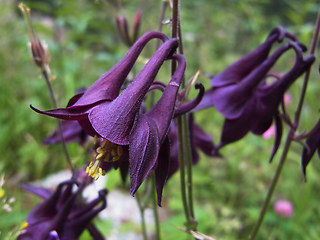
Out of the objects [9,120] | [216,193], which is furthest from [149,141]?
[9,120]

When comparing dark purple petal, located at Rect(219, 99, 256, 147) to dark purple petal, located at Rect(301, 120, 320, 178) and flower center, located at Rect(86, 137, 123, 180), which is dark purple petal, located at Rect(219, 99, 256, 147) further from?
flower center, located at Rect(86, 137, 123, 180)

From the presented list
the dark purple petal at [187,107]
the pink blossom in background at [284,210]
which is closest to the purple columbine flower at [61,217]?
the dark purple petal at [187,107]

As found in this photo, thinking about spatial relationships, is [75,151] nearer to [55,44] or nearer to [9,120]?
[9,120]

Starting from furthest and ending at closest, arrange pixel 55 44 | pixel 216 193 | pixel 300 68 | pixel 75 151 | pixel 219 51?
pixel 219 51
pixel 55 44
pixel 216 193
pixel 75 151
pixel 300 68

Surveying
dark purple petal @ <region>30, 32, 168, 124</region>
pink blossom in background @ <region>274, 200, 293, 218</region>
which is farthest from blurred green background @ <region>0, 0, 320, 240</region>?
dark purple petal @ <region>30, 32, 168, 124</region>

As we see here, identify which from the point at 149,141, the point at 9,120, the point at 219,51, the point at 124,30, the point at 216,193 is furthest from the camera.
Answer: the point at 219,51

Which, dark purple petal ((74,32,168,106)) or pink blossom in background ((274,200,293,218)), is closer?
dark purple petal ((74,32,168,106))

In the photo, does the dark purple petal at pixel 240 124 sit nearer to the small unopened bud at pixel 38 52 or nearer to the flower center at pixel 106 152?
the flower center at pixel 106 152
